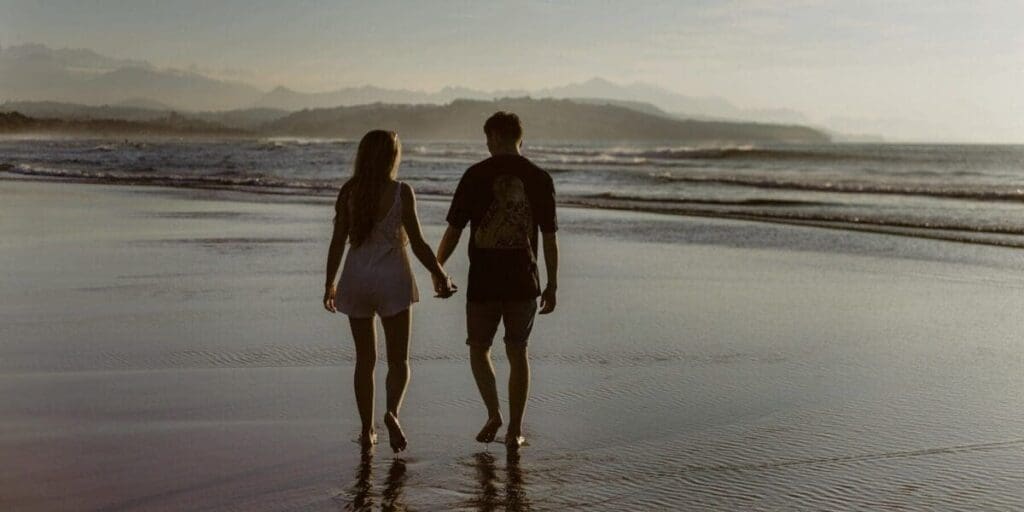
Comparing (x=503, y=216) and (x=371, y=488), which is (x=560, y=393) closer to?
(x=503, y=216)

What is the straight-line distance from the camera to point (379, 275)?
16.3ft

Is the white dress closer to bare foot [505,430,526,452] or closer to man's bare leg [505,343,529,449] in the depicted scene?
man's bare leg [505,343,529,449]

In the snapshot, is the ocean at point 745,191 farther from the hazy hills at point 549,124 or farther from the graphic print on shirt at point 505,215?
the hazy hills at point 549,124

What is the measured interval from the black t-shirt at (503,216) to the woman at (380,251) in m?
0.21

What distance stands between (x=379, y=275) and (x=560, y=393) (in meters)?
1.73

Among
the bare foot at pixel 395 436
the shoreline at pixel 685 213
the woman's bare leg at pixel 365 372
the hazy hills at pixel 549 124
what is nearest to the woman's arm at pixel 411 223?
the woman's bare leg at pixel 365 372

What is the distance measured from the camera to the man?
5.05 meters

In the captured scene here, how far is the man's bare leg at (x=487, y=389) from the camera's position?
5137 millimetres

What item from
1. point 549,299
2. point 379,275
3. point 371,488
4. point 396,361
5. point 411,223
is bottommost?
point 371,488

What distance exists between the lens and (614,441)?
523cm

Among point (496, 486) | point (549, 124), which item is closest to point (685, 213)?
point (496, 486)

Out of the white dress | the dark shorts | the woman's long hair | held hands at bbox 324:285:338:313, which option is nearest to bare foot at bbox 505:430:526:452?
the dark shorts

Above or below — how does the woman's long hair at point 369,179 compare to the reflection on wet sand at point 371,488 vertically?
above

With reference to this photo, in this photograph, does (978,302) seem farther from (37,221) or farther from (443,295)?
(37,221)
